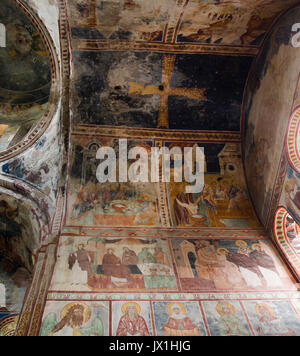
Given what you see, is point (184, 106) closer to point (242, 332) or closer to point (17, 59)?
point (17, 59)

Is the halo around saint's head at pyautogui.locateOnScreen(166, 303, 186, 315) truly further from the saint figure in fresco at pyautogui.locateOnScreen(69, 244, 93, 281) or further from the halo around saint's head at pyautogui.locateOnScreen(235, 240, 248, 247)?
the halo around saint's head at pyautogui.locateOnScreen(235, 240, 248, 247)

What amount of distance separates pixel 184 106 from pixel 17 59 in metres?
4.74

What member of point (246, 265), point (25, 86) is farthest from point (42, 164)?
point (246, 265)

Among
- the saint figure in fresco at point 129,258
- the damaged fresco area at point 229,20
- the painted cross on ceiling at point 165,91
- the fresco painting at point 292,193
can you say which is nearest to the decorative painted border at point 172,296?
the saint figure in fresco at point 129,258

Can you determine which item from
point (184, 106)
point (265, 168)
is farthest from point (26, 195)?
point (265, 168)

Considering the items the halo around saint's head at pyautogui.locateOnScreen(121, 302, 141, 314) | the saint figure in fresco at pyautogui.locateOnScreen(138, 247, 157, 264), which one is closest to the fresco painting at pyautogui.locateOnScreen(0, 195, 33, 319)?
the saint figure in fresco at pyautogui.locateOnScreen(138, 247, 157, 264)

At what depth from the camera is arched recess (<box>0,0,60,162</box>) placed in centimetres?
854

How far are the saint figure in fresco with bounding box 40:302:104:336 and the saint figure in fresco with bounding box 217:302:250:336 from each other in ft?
7.90

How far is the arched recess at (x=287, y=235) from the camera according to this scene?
8.98 meters

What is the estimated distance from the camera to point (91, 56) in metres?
9.79

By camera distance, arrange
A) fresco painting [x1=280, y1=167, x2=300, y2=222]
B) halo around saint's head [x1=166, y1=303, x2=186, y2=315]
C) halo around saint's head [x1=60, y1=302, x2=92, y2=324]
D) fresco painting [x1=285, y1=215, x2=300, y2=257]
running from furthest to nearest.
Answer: fresco painting [x1=285, y1=215, x2=300, y2=257]
fresco painting [x1=280, y1=167, x2=300, y2=222]
halo around saint's head [x1=166, y1=303, x2=186, y2=315]
halo around saint's head [x1=60, y1=302, x2=92, y2=324]

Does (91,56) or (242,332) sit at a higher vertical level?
(91,56)
